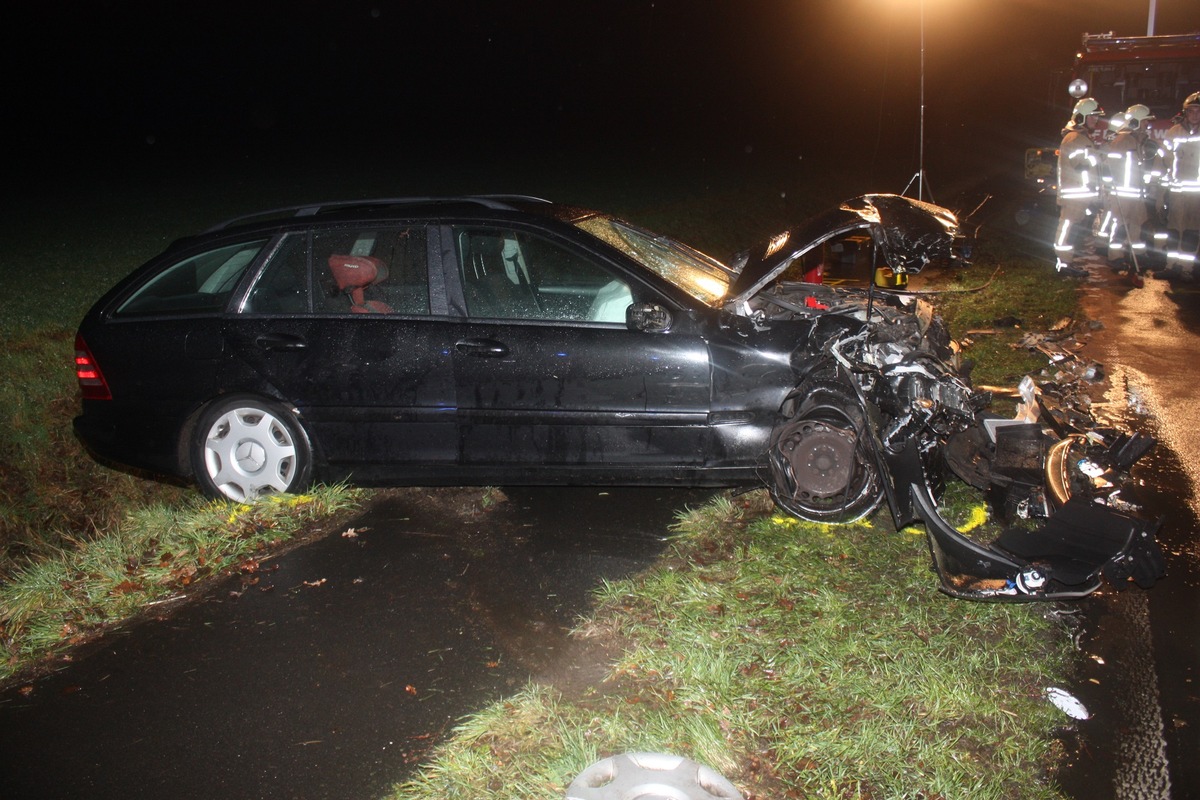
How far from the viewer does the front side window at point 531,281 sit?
512cm

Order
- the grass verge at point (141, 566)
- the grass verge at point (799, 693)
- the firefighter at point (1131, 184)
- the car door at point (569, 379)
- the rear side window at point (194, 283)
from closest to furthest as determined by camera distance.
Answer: the grass verge at point (799, 693) < the grass verge at point (141, 566) < the car door at point (569, 379) < the rear side window at point (194, 283) < the firefighter at point (1131, 184)

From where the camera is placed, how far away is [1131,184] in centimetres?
1173

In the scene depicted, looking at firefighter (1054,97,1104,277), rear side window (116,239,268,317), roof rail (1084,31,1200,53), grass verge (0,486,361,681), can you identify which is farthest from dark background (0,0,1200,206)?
grass verge (0,486,361,681)

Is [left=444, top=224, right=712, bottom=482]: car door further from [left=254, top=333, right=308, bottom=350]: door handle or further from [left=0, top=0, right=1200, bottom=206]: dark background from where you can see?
[left=0, top=0, right=1200, bottom=206]: dark background

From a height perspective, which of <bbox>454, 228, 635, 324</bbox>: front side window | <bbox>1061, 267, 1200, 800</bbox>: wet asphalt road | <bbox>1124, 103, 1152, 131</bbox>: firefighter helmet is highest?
<bbox>1124, 103, 1152, 131</bbox>: firefighter helmet

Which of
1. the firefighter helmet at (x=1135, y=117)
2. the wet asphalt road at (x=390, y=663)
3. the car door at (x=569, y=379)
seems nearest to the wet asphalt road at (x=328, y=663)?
the wet asphalt road at (x=390, y=663)

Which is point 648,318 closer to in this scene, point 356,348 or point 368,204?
point 356,348

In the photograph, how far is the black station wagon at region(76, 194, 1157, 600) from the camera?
488cm

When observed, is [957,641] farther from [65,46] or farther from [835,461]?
[65,46]

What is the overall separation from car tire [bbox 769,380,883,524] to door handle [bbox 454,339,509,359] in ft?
4.70

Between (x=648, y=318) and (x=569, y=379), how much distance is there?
51 centimetres

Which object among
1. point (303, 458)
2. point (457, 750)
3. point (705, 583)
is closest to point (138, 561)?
point (303, 458)

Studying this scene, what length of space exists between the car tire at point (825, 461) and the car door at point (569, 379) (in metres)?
0.43

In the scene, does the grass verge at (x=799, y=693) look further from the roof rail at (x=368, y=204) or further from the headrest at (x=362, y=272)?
the roof rail at (x=368, y=204)
